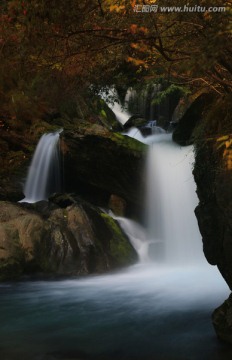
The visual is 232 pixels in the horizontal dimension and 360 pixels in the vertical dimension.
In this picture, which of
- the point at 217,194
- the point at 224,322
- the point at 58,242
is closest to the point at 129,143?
the point at 58,242

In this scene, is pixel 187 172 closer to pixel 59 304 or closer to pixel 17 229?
pixel 17 229

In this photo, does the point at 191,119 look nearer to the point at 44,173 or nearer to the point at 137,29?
the point at 44,173

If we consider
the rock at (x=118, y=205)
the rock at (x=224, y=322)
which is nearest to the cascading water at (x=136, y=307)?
the rock at (x=224, y=322)

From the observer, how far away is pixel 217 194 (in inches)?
194

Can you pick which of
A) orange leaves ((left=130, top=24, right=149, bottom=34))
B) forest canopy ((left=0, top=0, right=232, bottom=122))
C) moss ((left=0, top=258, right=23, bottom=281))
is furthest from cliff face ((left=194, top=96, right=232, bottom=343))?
moss ((left=0, top=258, right=23, bottom=281))

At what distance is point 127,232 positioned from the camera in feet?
38.9

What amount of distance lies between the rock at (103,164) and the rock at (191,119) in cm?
134

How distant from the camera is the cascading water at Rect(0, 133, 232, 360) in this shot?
4.97 meters

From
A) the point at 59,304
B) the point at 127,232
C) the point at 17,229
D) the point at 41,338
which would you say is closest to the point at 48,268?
the point at 17,229

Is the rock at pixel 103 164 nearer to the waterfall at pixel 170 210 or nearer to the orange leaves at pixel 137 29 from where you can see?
the waterfall at pixel 170 210

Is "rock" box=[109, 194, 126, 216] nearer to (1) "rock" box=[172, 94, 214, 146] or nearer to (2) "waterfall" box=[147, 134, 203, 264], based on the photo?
(2) "waterfall" box=[147, 134, 203, 264]

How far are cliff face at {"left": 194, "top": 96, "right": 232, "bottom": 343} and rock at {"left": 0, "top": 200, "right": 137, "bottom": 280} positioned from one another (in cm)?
462

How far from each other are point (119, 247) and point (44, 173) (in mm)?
4750

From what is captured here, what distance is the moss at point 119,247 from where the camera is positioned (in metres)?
10.4
